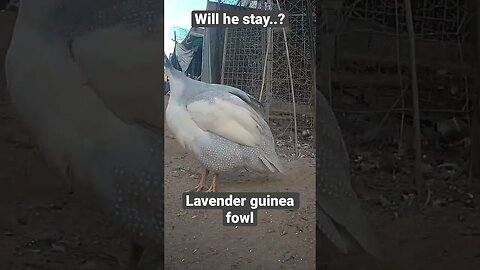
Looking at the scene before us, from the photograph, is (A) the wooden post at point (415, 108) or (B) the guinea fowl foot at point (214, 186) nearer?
(B) the guinea fowl foot at point (214, 186)

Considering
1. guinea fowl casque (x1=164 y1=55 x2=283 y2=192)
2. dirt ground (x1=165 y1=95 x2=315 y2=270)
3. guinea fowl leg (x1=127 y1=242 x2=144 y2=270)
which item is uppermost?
guinea fowl casque (x1=164 y1=55 x2=283 y2=192)

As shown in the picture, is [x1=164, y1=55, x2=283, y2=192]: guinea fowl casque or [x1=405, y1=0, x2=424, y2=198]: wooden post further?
[x1=405, y1=0, x2=424, y2=198]: wooden post

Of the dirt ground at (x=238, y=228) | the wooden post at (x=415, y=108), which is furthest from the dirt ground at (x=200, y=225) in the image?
the wooden post at (x=415, y=108)

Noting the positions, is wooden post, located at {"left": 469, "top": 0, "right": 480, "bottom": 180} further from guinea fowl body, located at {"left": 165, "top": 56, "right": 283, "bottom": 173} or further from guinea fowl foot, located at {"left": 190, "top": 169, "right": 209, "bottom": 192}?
guinea fowl foot, located at {"left": 190, "top": 169, "right": 209, "bottom": 192}

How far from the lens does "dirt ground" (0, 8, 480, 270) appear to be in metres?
3.08

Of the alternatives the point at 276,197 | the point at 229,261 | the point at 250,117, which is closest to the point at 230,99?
the point at 250,117

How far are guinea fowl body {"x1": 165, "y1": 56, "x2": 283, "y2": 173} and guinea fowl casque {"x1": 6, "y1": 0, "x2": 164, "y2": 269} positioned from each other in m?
0.09

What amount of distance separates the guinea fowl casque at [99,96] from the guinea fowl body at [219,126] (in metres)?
0.09

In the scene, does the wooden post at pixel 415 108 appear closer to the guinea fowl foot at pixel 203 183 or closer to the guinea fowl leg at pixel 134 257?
the guinea fowl foot at pixel 203 183

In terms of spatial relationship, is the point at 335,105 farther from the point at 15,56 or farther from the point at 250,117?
the point at 15,56

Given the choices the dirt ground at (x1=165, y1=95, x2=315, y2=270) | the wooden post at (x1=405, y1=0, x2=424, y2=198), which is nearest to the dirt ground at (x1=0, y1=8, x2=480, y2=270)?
the dirt ground at (x1=165, y1=95, x2=315, y2=270)

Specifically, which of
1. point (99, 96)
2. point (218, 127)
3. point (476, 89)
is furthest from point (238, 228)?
→ point (476, 89)

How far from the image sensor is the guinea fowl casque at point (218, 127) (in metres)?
3.04

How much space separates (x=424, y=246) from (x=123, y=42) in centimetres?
176
